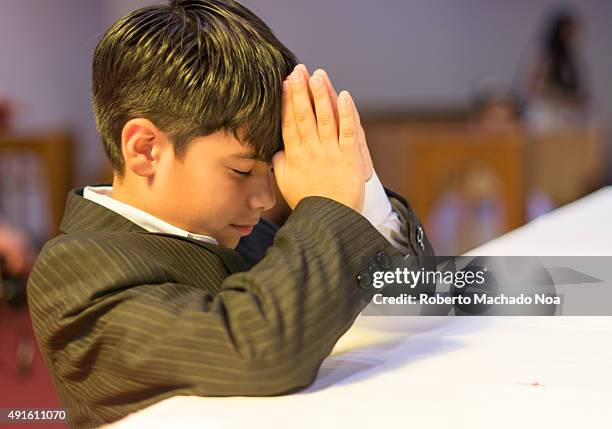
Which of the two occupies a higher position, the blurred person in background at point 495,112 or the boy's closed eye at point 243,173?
the boy's closed eye at point 243,173

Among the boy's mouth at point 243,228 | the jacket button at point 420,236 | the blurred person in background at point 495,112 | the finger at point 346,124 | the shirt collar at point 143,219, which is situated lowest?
the blurred person in background at point 495,112

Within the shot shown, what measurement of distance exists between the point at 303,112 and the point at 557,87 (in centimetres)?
539

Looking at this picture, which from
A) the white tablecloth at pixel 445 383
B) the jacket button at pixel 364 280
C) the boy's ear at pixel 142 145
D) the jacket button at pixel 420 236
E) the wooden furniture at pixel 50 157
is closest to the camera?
the white tablecloth at pixel 445 383

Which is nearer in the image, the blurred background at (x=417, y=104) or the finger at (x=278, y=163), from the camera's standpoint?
the finger at (x=278, y=163)

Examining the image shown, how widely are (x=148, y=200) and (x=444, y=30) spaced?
281 inches

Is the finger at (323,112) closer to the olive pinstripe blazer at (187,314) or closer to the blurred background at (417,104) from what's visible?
the olive pinstripe blazer at (187,314)

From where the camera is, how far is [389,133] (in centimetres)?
432

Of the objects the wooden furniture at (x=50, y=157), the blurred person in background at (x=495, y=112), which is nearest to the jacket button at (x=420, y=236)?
the wooden furniture at (x=50, y=157)

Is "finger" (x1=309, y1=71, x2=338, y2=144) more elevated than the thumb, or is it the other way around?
"finger" (x1=309, y1=71, x2=338, y2=144)

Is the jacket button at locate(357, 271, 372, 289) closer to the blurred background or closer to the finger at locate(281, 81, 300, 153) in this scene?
the finger at locate(281, 81, 300, 153)

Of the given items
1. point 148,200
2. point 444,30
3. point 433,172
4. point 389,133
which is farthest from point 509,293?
point 444,30

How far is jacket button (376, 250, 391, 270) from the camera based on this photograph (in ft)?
3.11

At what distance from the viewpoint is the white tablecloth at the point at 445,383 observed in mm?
799

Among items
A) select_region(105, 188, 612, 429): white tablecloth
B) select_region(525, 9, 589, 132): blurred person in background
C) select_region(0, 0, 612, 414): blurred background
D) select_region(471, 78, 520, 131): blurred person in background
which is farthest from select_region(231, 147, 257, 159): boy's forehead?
select_region(525, 9, 589, 132): blurred person in background
